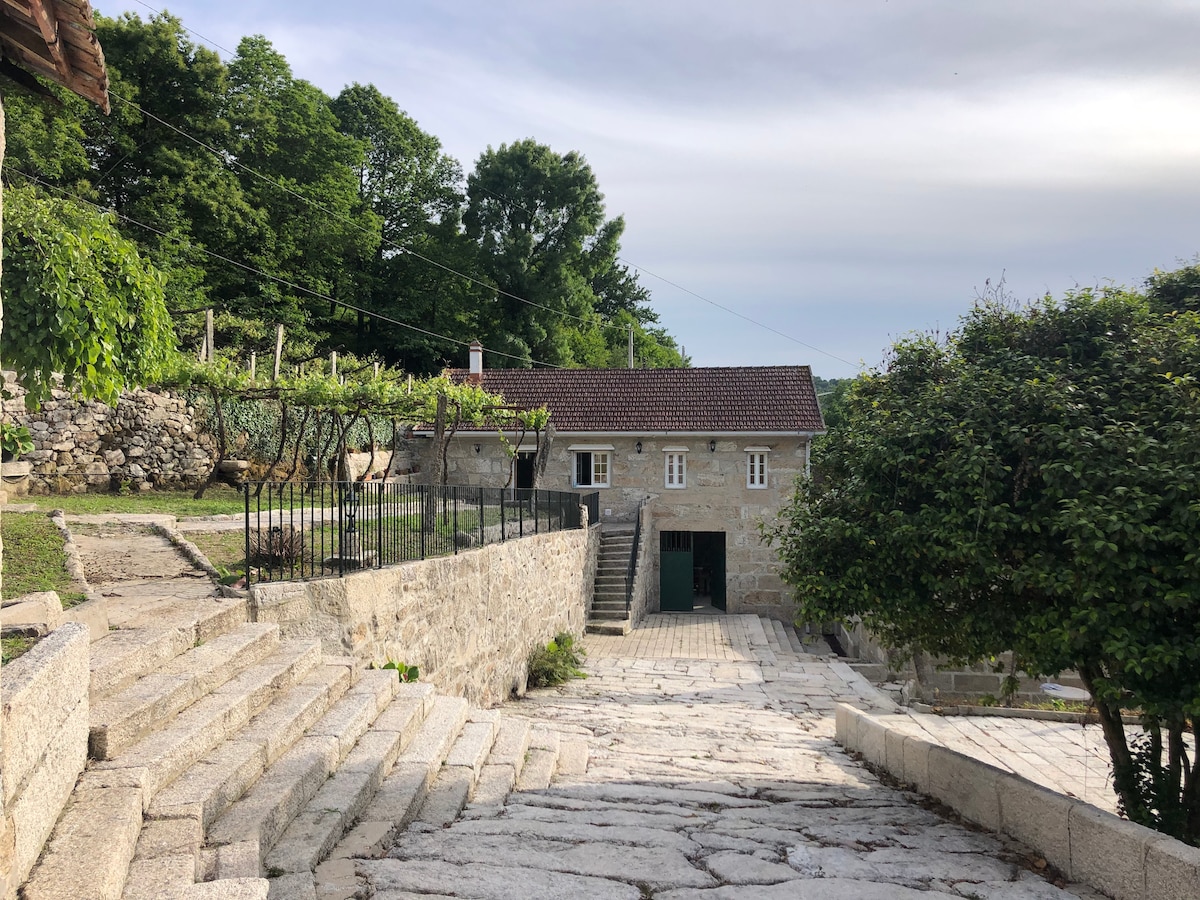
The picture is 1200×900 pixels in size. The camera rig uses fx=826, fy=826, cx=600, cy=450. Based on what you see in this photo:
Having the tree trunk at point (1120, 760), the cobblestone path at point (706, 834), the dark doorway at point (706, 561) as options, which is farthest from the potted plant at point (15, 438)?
the dark doorway at point (706, 561)

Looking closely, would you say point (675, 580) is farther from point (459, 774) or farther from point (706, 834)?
point (706, 834)

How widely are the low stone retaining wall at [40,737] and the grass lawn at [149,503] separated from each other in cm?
737

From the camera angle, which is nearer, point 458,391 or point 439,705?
point 439,705

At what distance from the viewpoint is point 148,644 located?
4.87m

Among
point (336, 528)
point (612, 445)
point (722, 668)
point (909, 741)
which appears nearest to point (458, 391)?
point (612, 445)

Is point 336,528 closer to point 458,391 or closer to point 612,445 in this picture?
point 458,391

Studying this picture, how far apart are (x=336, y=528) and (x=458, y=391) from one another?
381 inches

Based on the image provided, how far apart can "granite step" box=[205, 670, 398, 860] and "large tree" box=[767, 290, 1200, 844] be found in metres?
3.31

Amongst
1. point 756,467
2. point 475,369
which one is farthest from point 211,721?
point 475,369

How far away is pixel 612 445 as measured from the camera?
22.8m

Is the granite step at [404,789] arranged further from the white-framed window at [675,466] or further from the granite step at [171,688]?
the white-framed window at [675,466]

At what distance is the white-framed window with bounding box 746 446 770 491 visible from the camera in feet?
72.5

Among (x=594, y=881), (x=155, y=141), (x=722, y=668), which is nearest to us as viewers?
(x=594, y=881)

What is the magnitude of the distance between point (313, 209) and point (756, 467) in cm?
1873
